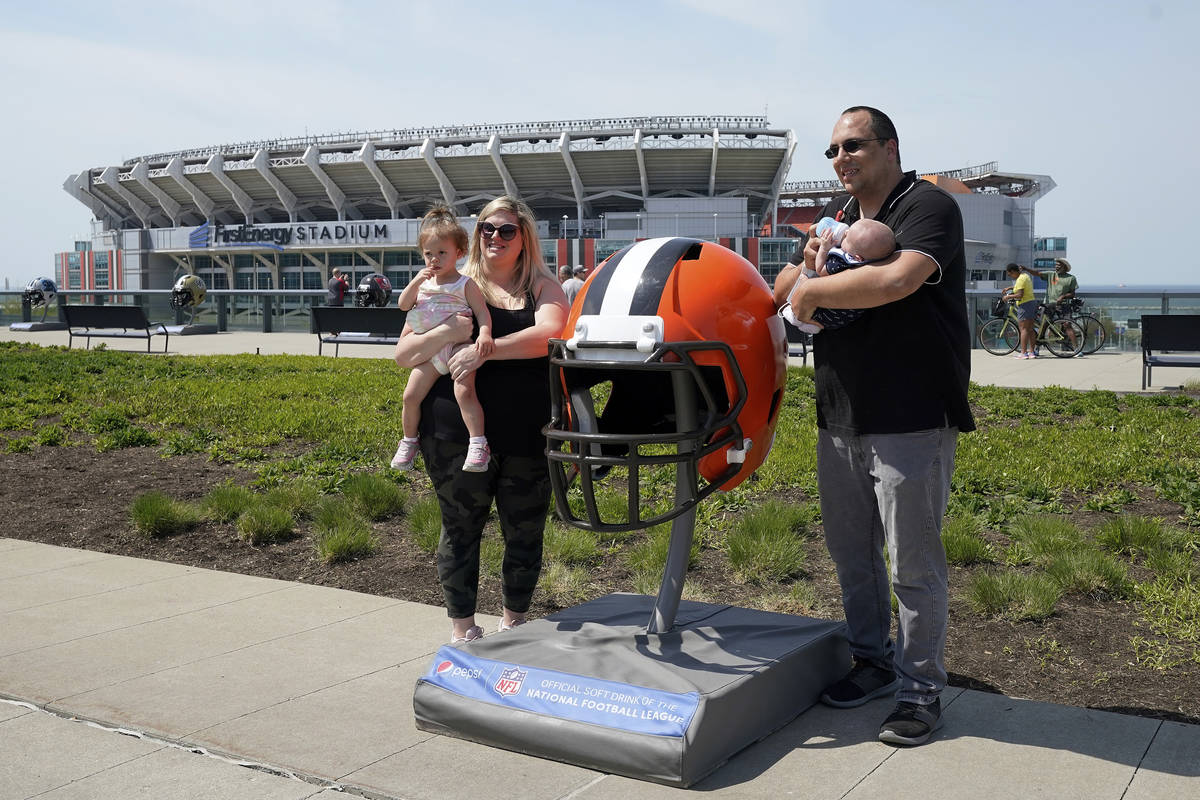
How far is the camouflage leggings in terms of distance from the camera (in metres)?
4.22

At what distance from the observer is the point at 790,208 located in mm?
103812

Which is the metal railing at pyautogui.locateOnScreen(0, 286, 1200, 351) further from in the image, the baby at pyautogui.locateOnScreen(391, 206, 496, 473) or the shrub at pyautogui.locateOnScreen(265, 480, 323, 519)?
the baby at pyautogui.locateOnScreen(391, 206, 496, 473)

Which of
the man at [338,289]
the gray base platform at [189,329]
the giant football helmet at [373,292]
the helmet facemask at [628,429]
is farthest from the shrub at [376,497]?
the gray base platform at [189,329]

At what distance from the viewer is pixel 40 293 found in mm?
28047

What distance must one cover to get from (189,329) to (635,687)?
23421 mm

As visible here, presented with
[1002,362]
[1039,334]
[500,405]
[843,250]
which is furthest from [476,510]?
[1039,334]

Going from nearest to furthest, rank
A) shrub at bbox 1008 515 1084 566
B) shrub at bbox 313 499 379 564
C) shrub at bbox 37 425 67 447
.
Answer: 1. shrub at bbox 1008 515 1084 566
2. shrub at bbox 313 499 379 564
3. shrub at bbox 37 425 67 447

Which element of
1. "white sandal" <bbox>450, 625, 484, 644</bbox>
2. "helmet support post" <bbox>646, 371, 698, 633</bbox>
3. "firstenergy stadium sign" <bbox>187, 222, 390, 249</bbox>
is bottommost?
"white sandal" <bbox>450, 625, 484, 644</bbox>

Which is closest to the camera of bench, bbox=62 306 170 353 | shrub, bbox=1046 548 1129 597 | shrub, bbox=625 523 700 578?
shrub, bbox=1046 548 1129 597

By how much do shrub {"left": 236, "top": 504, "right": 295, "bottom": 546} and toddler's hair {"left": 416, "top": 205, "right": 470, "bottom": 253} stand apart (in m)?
2.99

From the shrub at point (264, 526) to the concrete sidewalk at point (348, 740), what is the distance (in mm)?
1609

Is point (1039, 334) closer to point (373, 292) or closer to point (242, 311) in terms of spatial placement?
Answer: point (373, 292)

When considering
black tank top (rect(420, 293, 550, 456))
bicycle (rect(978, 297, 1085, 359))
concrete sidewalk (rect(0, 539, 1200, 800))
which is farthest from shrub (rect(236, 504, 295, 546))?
bicycle (rect(978, 297, 1085, 359))

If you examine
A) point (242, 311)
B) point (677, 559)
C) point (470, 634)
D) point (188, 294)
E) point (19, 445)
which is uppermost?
point (188, 294)
